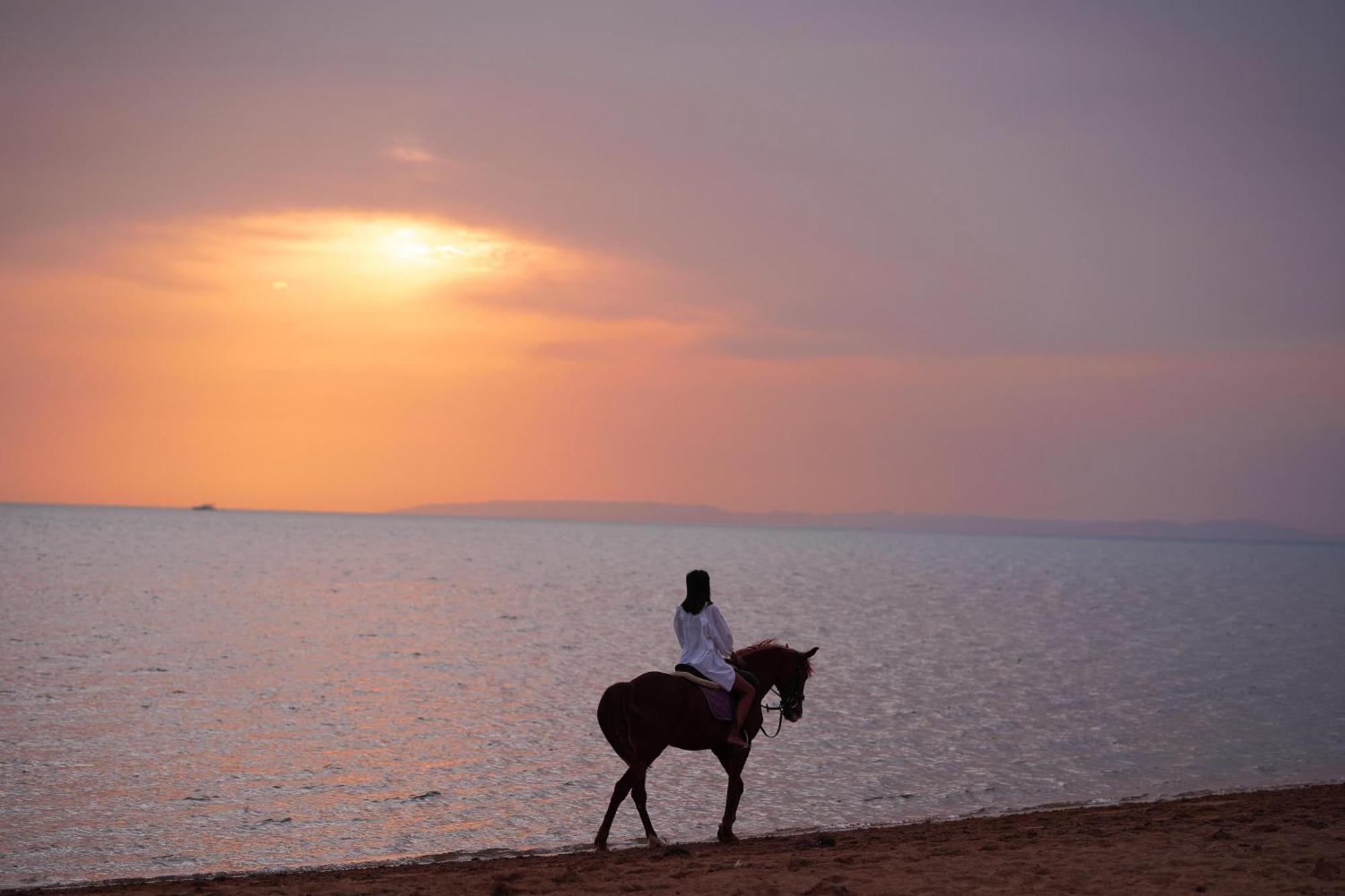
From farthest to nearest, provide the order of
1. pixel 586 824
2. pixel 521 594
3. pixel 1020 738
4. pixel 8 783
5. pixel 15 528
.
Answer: pixel 15 528
pixel 521 594
pixel 1020 738
pixel 8 783
pixel 586 824

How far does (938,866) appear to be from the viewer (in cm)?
1170

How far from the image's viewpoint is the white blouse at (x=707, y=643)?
13.6 metres

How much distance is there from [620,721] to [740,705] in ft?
4.97

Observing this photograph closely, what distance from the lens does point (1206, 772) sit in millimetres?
20125

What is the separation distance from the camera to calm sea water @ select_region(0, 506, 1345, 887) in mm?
15617

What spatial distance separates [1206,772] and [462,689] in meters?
16.8

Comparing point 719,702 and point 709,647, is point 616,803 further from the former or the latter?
point 709,647

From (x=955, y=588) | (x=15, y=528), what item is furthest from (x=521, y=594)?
(x=15, y=528)

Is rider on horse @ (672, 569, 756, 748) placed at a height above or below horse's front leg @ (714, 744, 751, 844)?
above

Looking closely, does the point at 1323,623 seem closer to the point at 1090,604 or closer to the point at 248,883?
the point at 1090,604

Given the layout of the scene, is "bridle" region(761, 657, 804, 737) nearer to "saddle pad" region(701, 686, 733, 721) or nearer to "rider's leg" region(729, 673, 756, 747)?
"rider's leg" region(729, 673, 756, 747)

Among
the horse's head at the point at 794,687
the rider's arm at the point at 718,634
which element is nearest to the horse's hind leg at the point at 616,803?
the rider's arm at the point at 718,634

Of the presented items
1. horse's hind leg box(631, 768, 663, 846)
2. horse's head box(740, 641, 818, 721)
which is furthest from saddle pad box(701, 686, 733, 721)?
horse's hind leg box(631, 768, 663, 846)

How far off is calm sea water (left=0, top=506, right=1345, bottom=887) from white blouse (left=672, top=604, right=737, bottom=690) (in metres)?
2.76
